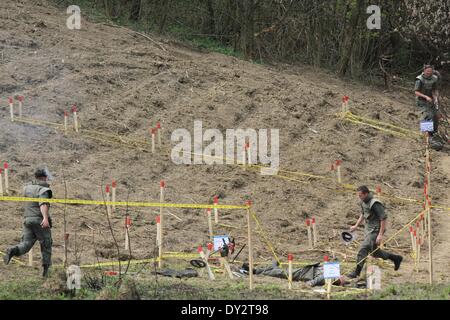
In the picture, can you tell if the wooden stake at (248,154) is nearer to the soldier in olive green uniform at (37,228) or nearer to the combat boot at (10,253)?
the soldier in olive green uniform at (37,228)

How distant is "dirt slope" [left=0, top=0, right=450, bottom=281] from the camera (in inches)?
701

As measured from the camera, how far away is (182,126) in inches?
855

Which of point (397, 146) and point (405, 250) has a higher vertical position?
point (397, 146)

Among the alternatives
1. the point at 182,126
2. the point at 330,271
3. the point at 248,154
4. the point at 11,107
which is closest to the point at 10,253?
the point at 330,271

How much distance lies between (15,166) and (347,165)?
23.7 ft

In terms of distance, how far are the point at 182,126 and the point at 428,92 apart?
18.1ft

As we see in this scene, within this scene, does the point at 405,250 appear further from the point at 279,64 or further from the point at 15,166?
the point at 279,64

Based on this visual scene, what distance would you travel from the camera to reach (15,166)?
60.9ft

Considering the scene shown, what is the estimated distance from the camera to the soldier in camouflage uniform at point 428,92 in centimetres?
2111

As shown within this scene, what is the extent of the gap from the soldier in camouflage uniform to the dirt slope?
3.93 feet

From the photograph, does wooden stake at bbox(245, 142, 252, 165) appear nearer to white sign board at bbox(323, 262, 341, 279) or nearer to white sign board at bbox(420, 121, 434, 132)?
white sign board at bbox(420, 121, 434, 132)

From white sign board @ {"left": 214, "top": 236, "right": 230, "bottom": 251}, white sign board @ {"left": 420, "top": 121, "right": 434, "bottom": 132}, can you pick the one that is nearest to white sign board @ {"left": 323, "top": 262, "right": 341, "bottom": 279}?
white sign board @ {"left": 214, "top": 236, "right": 230, "bottom": 251}
